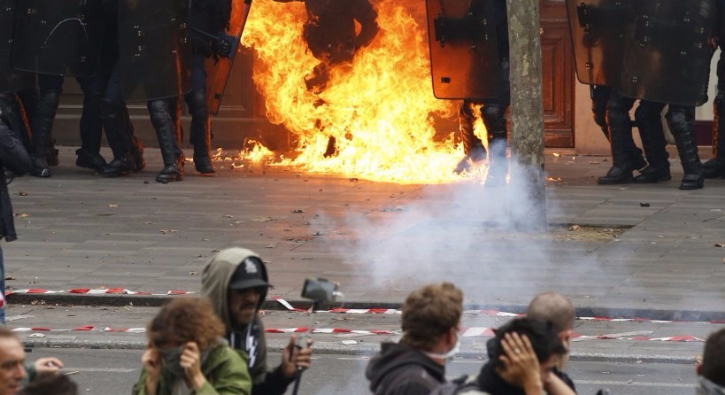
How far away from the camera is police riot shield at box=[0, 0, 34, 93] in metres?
14.3

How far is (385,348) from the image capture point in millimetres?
3705

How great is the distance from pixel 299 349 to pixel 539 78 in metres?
7.71

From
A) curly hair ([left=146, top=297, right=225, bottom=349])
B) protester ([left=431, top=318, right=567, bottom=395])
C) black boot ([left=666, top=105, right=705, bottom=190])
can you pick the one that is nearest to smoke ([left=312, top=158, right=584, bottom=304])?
black boot ([left=666, top=105, right=705, bottom=190])

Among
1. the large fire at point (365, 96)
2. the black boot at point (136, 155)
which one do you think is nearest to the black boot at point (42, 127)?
the black boot at point (136, 155)

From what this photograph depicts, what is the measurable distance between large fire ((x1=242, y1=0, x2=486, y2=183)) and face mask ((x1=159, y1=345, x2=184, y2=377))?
36.8 feet

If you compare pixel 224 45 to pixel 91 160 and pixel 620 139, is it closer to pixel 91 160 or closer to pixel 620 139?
pixel 91 160

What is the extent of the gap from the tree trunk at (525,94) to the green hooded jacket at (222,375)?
7.78m

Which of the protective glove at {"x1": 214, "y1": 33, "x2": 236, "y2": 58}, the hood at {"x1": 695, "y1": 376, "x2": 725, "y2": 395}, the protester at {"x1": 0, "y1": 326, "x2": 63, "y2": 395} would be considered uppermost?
the protective glove at {"x1": 214, "y1": 33, "x2": 236, "y2": 58}

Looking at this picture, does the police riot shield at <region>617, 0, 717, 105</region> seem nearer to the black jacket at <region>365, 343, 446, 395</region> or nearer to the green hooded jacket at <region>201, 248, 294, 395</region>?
the green hooded jacket at <region>201, 248, 294, 395</region>

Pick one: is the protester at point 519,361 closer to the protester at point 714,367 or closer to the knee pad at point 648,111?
the protester at point 714,367

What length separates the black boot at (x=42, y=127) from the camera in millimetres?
14773

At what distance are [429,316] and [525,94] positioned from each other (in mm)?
8024

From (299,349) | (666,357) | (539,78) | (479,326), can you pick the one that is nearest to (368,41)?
(539,78)

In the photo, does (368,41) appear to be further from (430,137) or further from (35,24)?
(35,24)
